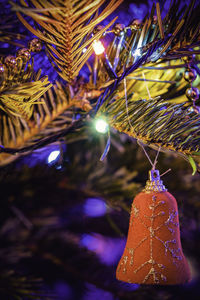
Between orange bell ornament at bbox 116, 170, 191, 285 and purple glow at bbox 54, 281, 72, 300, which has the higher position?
orange bell ornament at bbox 116, 170, 191, 285

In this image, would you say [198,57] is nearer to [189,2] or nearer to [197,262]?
[189,2]

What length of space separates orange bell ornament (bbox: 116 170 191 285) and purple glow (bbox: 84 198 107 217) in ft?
0.92

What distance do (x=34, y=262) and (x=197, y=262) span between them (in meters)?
0.32

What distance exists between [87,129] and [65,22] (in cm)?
25

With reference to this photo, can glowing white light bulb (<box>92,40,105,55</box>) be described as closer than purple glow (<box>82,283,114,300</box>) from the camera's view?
Yes

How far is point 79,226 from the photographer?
63 cm

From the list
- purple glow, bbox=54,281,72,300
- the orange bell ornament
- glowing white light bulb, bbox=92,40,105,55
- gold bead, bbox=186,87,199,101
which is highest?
glowing white light bulb, bbox=92,40,105,55

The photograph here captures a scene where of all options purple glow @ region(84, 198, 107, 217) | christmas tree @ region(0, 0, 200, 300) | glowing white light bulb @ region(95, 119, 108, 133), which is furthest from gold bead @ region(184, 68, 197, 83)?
purple glow @ region(84, 198, 107, 217)

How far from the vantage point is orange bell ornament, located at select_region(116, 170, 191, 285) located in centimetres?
35

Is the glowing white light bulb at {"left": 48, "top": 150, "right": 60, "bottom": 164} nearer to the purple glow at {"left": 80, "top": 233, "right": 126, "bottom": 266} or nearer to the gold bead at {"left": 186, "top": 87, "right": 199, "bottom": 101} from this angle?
the gold bead at {"left": 186, "top": 87, "right": 199, "bottom": 101}

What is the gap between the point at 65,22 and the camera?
0.30m

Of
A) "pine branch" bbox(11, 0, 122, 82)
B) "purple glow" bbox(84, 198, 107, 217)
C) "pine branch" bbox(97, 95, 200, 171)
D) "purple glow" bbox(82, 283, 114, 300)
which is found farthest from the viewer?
"purple glow" bbox(84, 198, 107, 217)

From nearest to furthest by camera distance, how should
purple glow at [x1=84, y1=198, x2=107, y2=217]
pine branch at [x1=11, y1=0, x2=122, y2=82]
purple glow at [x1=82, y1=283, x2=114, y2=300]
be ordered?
pine branch at [x1=11, y1=0, x2=122, y2=82] < purple glow at [x1=82, y1=283, x2=114, y2=300] < purple glow at [x1=84, y1=198, x2=107, y2=217]

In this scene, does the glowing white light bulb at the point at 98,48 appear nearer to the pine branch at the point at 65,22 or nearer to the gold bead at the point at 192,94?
the pine branch at the point at 65,22
